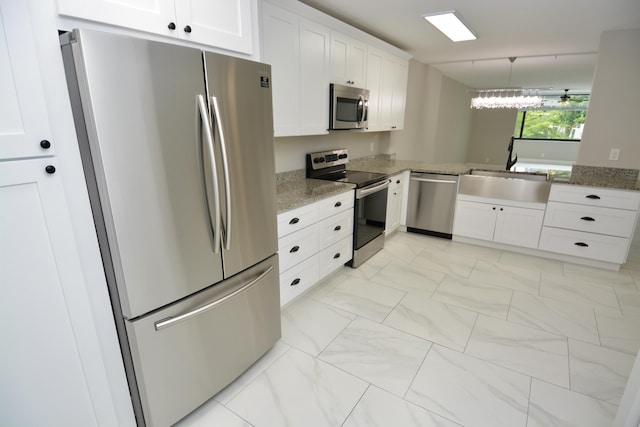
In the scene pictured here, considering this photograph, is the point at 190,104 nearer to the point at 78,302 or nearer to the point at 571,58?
the point at 78,302

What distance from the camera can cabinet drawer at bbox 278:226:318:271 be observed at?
2.30 meters

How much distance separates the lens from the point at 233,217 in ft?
5.22

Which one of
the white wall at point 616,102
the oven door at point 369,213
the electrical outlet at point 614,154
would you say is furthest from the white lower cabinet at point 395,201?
the electrical outlet at point 614,154

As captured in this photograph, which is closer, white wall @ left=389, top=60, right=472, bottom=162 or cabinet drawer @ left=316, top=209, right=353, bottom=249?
cabinet drawer @ left=316, top=209, right=353, bottom=249

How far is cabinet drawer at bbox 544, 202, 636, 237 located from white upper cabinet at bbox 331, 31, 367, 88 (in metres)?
2.48

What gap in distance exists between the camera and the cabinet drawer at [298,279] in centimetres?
238

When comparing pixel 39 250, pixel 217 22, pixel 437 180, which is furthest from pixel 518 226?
pixel 39 250

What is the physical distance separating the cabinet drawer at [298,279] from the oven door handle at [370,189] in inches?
31.8

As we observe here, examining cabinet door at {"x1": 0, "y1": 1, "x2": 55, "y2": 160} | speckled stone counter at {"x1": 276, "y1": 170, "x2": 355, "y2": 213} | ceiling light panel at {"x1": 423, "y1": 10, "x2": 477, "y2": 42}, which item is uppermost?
ceiling light panel at {"x1": 423, "y1": 10, "x2": 477, "y2": 42}

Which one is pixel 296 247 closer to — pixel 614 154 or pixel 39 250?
pixel 39 250

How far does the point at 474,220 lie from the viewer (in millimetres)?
3887

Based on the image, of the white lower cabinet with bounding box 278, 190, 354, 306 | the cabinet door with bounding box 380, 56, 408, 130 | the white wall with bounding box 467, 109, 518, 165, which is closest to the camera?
the white lower cabinet with bounding box 278, 190, 354, 306

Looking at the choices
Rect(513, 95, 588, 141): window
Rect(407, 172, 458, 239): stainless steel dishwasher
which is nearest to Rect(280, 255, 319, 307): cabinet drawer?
Rect(407, 172, 458, 239): stainless steel dishwasher

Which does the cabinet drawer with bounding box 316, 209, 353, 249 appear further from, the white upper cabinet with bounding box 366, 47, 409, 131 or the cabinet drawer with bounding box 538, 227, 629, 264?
the cabinet drawer with bounding box 538, 227, 629, 264
